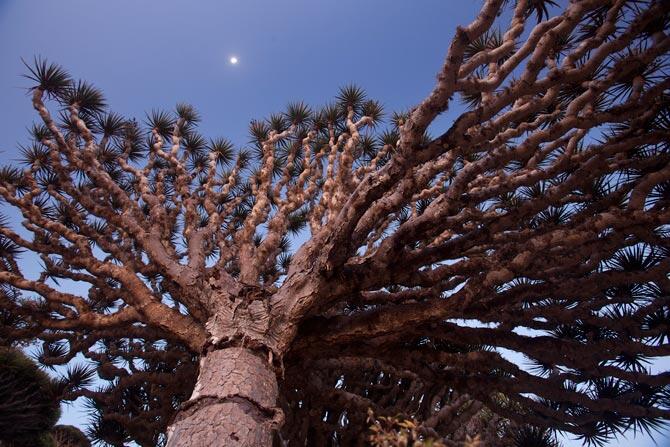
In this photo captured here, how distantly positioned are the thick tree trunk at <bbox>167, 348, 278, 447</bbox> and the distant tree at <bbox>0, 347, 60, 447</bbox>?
5.20 meters

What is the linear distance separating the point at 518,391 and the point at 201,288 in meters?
3.89

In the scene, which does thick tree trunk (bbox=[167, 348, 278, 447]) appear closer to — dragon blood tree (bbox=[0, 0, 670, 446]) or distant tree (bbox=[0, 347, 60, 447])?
dragon blood tree (bbox=[0, 0, 670, 446])

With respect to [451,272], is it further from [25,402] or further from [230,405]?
[25,402]

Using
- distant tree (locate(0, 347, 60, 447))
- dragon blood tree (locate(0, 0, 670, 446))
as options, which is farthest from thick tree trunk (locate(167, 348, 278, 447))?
distant tree (locate(0, 347, 60, 447))

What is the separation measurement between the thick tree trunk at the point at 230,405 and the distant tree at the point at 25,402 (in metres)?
5.20

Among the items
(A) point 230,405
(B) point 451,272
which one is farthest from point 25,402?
(B) point 451,272

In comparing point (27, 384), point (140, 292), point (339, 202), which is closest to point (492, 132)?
point (339, 202)

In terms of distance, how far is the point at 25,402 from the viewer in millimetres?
6730

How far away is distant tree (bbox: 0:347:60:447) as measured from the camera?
21.0 feet

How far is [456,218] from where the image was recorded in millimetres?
4480

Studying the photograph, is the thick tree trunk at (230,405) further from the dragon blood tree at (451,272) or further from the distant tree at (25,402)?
the distant tree at (25,402)

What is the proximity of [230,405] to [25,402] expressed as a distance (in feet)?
19.8

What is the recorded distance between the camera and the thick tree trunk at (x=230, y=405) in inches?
109

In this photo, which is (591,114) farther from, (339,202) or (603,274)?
(339,202)
